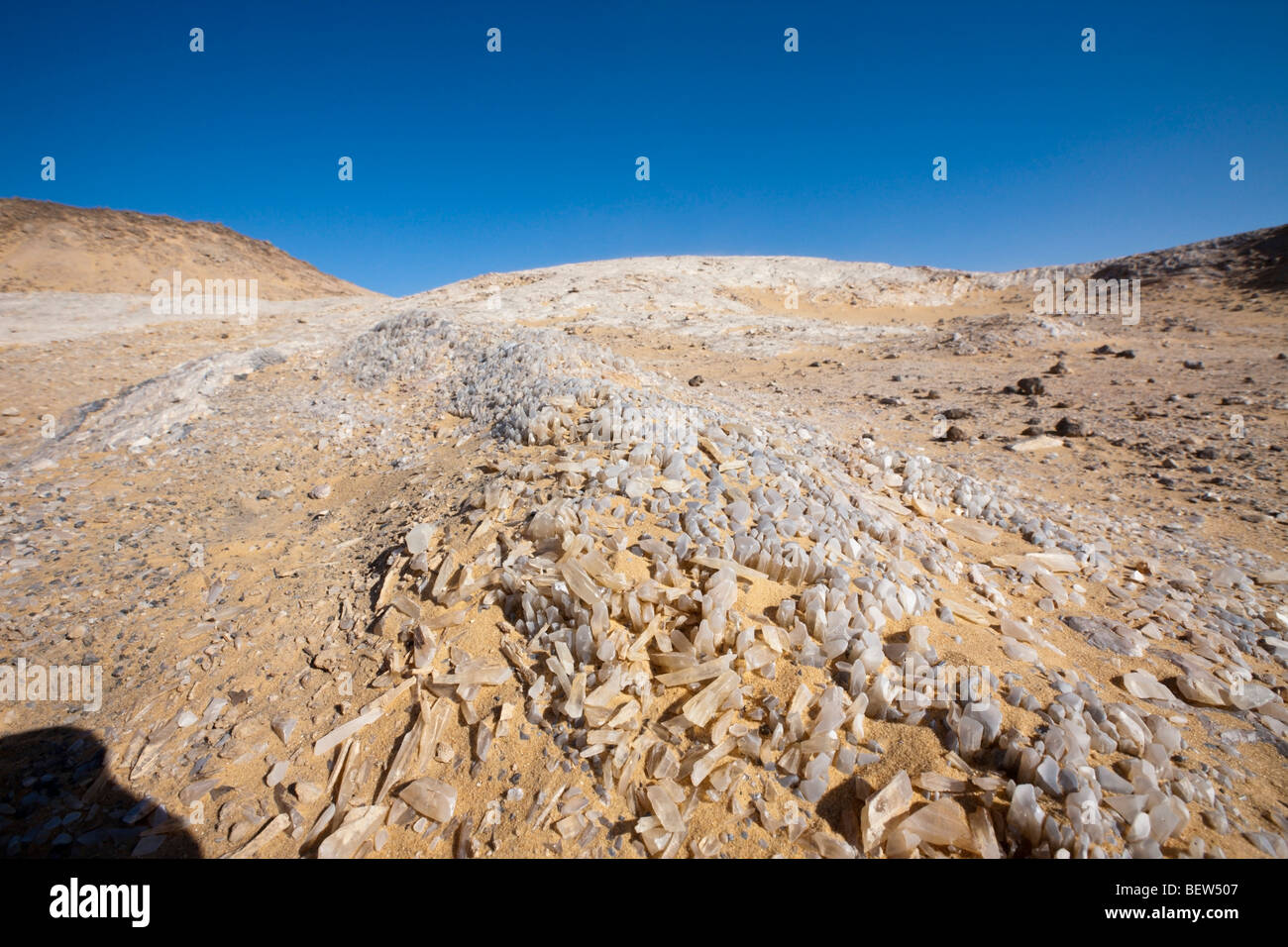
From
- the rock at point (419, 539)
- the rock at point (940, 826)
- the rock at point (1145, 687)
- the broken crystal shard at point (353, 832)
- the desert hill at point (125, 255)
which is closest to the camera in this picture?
the rock at point (940, 826)

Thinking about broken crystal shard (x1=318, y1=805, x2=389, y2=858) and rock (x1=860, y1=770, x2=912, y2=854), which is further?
broken crystal shard (x1=318, y1=805, x2=389, y2=858)

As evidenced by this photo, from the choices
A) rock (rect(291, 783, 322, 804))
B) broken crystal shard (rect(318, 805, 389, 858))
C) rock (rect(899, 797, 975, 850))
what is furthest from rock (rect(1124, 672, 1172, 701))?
rock (rect(291, 783, 322, 804))

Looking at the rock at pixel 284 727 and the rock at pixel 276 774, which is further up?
the rock at pixel 284 727

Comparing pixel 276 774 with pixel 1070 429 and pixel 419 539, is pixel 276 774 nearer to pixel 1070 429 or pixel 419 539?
pixel 419 539

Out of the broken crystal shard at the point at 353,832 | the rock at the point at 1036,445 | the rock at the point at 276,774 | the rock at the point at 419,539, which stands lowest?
the broken crystal shard at the point at 353,832

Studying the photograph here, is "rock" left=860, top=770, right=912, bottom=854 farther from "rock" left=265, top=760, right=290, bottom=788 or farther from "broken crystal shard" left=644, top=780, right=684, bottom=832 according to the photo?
"rock" left=265, top=760, right=290, bottom=788

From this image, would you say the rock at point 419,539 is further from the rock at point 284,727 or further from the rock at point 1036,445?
the rock at point 1036,445

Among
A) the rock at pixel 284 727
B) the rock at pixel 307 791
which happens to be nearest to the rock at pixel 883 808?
the rock at pixel 307 791

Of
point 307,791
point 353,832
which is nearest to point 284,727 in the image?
point 307,791

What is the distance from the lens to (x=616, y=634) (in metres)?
2.79

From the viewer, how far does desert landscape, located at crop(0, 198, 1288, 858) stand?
2.21 meters

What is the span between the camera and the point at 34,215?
34.3 metres

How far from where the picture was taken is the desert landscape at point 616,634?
2.21 m

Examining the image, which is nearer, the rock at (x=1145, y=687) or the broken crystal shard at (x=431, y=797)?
the broken crystal shard at (x=431, y=797)
